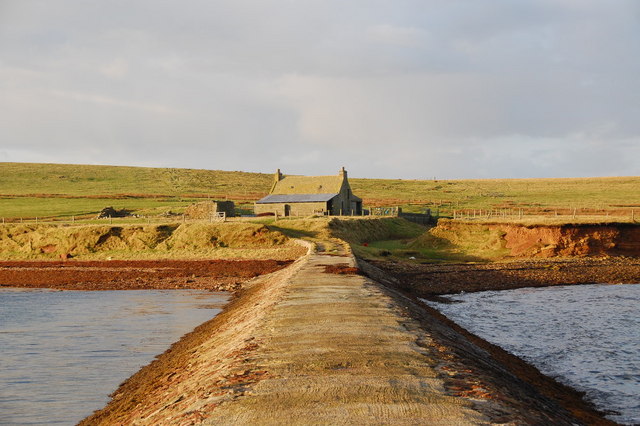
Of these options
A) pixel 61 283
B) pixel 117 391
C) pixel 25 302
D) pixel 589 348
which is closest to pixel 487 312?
pixel 589 348

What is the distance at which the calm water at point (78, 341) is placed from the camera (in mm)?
12742

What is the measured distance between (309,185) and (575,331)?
196 ft

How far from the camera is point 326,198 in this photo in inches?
2862

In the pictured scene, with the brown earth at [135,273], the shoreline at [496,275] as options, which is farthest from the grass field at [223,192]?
the shoreline at [496,275]

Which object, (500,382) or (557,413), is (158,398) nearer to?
(500,382)

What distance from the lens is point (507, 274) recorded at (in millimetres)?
37969

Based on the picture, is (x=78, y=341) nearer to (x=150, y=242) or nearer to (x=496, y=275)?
(x=496, y=275)

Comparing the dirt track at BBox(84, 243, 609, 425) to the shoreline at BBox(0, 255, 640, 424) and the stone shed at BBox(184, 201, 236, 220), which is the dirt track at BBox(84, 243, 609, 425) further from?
the stone shed at BBox(184, 201, 236, 220)

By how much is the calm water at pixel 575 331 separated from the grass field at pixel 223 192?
53.8 meters

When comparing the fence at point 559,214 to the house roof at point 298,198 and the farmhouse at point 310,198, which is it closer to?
the farmhouse at point 310,198

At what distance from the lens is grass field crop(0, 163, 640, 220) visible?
9456cm

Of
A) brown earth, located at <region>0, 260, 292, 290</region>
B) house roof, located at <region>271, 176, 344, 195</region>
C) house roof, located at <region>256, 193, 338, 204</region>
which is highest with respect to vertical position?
house roof, located at <region>271, 176, 344, 195</region>

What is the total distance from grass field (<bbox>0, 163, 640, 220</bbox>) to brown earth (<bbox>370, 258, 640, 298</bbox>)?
4135cm

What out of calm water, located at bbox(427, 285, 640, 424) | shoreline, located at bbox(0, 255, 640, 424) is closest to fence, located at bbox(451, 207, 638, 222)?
calm water, located at bbox(427, 285, 640, 424)
